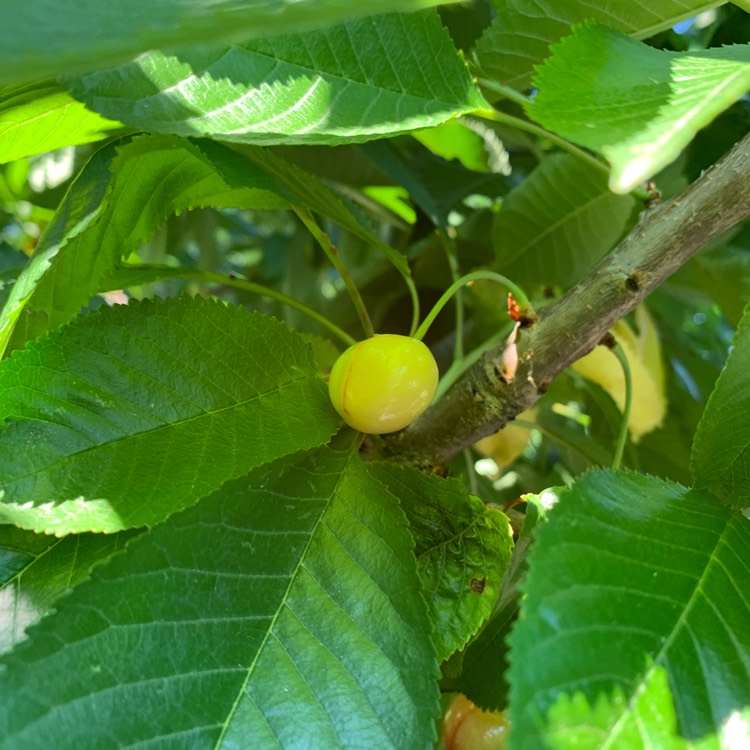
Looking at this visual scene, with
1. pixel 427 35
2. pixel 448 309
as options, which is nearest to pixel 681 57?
pixel 427 35

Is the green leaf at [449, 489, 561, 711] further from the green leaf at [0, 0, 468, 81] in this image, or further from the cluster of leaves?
the green leaf at [0, 0, 468, 81]

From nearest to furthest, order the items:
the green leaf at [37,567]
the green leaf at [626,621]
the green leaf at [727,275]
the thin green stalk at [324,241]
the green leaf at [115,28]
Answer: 1. the green leaf at [115,28]
2. the green leaf at [626,621]
3. the green leaf at [37,567]
4. the thin green stalk at [324,241]
5. the green leaf at [727,275]

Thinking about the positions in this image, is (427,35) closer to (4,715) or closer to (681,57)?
(681,57)

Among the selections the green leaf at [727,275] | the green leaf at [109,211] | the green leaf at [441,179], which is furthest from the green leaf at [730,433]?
the green leaf at [727,275]

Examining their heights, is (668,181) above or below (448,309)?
above

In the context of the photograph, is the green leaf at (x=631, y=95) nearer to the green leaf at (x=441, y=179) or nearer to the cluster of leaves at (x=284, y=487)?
the cluster of leaves at (x=284, y=487)

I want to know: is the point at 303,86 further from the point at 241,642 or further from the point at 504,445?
the point at 504,445

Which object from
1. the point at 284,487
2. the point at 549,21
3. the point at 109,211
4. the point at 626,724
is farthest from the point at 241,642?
the point at 549,21
